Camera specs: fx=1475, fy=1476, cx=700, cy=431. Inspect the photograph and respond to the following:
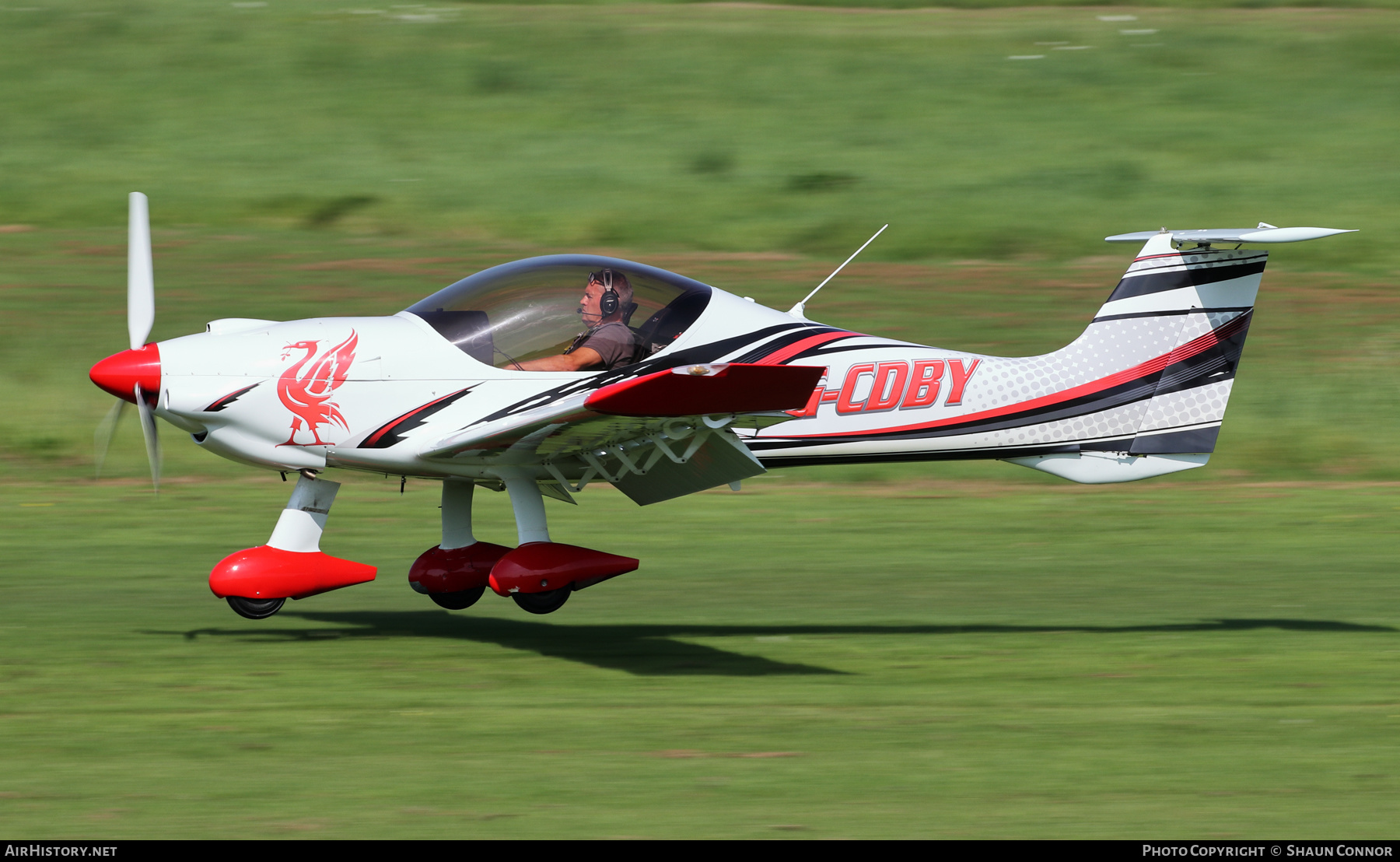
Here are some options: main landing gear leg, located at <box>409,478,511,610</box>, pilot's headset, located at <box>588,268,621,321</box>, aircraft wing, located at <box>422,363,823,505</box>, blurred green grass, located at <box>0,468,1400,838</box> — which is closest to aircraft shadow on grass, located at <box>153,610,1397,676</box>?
blurred green grass, located at <box>0,468,1400,838</box>

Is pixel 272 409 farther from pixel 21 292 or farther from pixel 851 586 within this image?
pixel 21 292

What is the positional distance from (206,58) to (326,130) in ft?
13.5

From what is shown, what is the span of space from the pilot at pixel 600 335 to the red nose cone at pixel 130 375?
183 centimetres

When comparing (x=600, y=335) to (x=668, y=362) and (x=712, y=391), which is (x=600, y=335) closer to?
(x=668, y=362)

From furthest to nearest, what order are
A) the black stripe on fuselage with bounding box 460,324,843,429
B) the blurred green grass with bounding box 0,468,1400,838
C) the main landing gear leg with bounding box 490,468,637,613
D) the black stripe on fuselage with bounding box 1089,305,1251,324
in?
the black stripe on fuselage with bounding box 1089,305,1251,324, the black stripe on fuselage with bounding box 460,324,843,429, the main landing gear leg with bounding box 490,468,637,613, the blurred green grass with bounding box 0,468,1400,838

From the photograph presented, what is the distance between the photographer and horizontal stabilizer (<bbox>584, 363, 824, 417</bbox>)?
6297 millimetres

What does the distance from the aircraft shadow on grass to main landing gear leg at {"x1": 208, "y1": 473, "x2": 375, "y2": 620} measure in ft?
1.02

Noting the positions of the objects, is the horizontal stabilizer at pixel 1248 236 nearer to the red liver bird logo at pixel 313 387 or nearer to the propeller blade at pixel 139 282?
the red liver bird logo at pixel 313 387

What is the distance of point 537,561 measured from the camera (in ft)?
25.1

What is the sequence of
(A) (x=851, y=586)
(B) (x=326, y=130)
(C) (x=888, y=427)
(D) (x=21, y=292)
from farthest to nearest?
(B) (x=326, y=130)
(D) (x=21, y=292)
(A) (x=851, y=586)
(C) (x=888, y=427)

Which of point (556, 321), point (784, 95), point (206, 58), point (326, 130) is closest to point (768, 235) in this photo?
point (784, 95)

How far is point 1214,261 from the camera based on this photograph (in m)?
8.88

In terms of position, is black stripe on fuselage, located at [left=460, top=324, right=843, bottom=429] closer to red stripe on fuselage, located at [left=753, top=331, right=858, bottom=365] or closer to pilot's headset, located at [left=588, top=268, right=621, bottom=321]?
red stripe on fuselage, located at [left=753, top=331, right=858, bottom=365]

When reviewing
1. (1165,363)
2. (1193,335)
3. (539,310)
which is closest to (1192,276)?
(1193,335)
